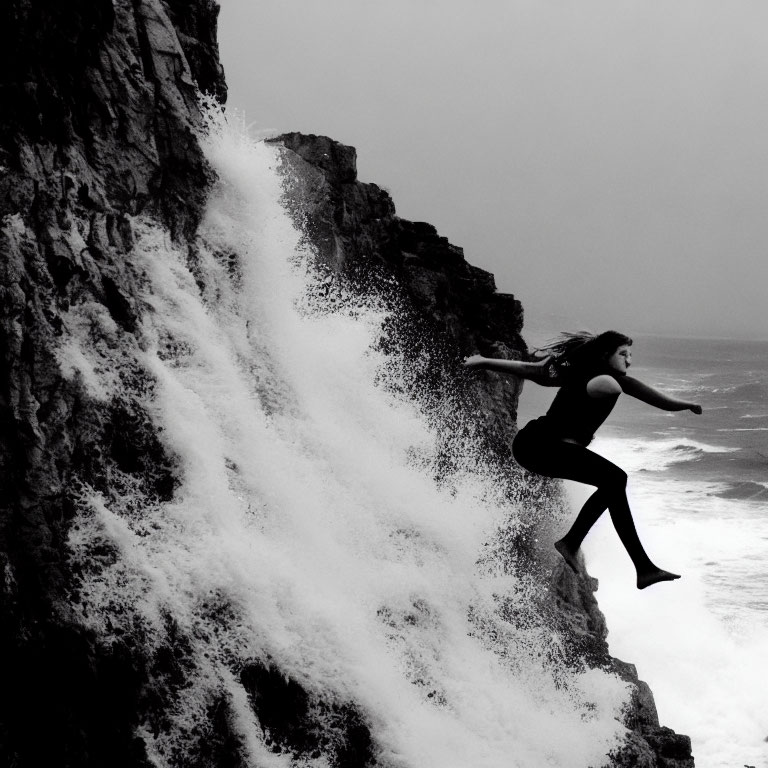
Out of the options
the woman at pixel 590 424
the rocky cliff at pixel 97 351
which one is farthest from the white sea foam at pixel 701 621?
the woman at pixel 590 424

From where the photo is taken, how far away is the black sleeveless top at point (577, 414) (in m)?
4.62

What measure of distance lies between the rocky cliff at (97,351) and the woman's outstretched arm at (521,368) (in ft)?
19.9

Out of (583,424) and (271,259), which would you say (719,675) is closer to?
(271,259)

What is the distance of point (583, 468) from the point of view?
15.0 feet

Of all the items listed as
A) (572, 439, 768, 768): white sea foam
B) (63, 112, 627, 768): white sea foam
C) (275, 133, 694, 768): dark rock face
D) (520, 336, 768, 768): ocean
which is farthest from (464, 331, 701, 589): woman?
(572, 439, 768, 768): white sea foam

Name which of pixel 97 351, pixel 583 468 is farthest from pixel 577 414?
pixel 97 351

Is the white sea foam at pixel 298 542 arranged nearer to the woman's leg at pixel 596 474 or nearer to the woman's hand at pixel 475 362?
the woman's hand at pixel 475 362

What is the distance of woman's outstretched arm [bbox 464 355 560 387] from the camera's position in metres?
4.86

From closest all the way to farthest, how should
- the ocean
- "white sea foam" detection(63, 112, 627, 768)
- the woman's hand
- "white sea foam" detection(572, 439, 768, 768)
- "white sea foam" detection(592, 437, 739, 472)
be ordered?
the woman's hand
"white sea foam" detection(63, 112, 627, 768)
"white sea foam" detection(572, 439, 768, 768)
the ocean
"white sea foam" detection(592, 437, 739, 472)

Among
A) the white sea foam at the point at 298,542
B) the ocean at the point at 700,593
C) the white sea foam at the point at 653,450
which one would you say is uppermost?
the white sea foam at the point at 653,450

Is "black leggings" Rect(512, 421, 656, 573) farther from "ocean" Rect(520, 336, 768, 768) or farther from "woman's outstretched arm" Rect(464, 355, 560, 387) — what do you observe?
"ocean" Rect(520, 336, 768, 768)

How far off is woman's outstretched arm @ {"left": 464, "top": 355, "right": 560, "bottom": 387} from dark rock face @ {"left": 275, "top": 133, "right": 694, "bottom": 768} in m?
12.0

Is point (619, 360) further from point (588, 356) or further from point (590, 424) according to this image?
point (590, 424)

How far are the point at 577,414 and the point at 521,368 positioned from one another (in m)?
0.51
